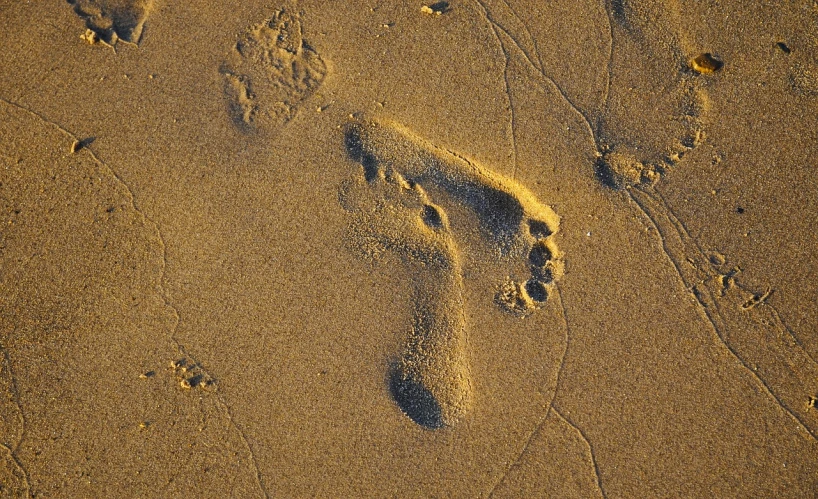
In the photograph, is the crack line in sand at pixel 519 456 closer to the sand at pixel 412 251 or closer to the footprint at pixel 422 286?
the sand at pixel 412 251

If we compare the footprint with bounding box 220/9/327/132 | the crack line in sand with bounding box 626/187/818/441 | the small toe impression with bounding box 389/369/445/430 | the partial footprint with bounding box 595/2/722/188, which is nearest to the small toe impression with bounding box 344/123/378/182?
the footprint with bounding box 220/9/327/132

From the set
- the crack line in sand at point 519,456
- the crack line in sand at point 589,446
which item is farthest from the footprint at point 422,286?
the crack line in sand at point 589,446

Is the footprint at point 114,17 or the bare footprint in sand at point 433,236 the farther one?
the footprint at point 114,17

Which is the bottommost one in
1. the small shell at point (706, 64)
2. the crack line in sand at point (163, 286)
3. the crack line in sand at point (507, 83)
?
the crack line in sand at point (163, 286)

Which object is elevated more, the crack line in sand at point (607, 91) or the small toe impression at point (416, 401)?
the crack line in sand at point (607, 91)

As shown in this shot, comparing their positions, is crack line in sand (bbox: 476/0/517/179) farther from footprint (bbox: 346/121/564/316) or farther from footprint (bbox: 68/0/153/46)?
footprint (bbox: 68/0/153/46)
